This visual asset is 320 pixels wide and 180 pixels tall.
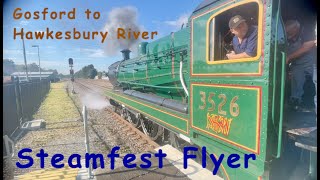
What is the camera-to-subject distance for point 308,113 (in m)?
3.54

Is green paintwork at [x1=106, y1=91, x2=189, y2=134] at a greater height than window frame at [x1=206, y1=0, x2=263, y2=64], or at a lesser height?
lesser

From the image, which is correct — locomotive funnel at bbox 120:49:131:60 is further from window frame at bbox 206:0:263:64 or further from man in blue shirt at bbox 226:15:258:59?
man in blue shirt at bbox 226:15:258:59

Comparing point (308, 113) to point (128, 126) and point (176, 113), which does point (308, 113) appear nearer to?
point (176, 113)

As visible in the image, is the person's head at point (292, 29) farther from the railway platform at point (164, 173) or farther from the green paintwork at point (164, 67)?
the railway platform at point (164, 173)

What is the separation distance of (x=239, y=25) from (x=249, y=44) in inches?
12.2

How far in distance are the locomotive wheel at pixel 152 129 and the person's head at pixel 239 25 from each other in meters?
3.70

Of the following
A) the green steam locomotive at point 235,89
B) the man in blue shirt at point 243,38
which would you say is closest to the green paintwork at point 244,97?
the green steam locomotive at point 235,89

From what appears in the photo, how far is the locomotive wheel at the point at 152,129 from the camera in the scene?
21.3 ft

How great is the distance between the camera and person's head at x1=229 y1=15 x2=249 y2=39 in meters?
3.10

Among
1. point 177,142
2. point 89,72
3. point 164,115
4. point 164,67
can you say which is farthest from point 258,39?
point 89,72

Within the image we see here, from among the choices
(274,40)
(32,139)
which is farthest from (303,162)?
(32,139)

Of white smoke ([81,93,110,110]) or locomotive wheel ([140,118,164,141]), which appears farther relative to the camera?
white smoke ([81,93,110,110])

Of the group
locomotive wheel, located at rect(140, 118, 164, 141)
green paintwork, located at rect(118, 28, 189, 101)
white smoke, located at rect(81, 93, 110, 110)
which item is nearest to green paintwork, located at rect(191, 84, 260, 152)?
green paintwork, located at rect(118, 28, 189, 101)

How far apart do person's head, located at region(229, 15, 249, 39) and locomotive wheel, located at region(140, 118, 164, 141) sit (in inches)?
146
